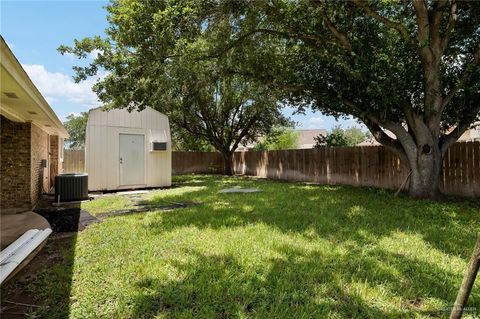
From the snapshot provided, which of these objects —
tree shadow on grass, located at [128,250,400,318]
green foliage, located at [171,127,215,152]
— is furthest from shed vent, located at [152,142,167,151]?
tree shadow on grass, located at [128,250,400,318]

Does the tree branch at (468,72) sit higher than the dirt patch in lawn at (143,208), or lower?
higher

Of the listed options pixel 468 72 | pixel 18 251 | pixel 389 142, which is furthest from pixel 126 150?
pixel 468 72

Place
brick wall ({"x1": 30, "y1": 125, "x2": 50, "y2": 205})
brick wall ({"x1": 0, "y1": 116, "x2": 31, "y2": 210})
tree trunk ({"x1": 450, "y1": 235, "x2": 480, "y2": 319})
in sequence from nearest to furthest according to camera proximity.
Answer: tree trunk ({"x1": 450, "y1": 235, "x2": 480, "y2": 319})
brick wall ({"x1": 0, "y1": 116, "x2": 31, "y2": 210})
brick wall ({"x1": 30, "y1": 125, "x2": 50, "y2": 205})

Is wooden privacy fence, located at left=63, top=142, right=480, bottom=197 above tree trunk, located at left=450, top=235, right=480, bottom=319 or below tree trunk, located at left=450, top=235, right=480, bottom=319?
above

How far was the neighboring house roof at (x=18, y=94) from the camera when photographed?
9.93ft

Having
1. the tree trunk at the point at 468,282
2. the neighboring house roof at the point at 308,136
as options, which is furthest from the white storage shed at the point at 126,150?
the neighboring house roof at the point at 308,136

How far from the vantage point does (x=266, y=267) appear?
124 inches

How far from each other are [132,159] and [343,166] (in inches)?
305

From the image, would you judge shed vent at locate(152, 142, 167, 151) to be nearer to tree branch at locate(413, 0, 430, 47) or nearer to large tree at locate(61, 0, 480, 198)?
large tree at locate(61, 0, 480, 198)

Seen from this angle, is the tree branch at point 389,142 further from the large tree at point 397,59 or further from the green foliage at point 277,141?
the green foliage at point 277,141

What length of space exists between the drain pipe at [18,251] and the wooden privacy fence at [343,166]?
9010 millimetres

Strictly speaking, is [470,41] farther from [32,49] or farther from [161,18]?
[32,49]

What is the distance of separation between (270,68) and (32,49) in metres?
5.80

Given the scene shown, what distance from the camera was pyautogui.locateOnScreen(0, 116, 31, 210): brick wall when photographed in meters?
6.61
